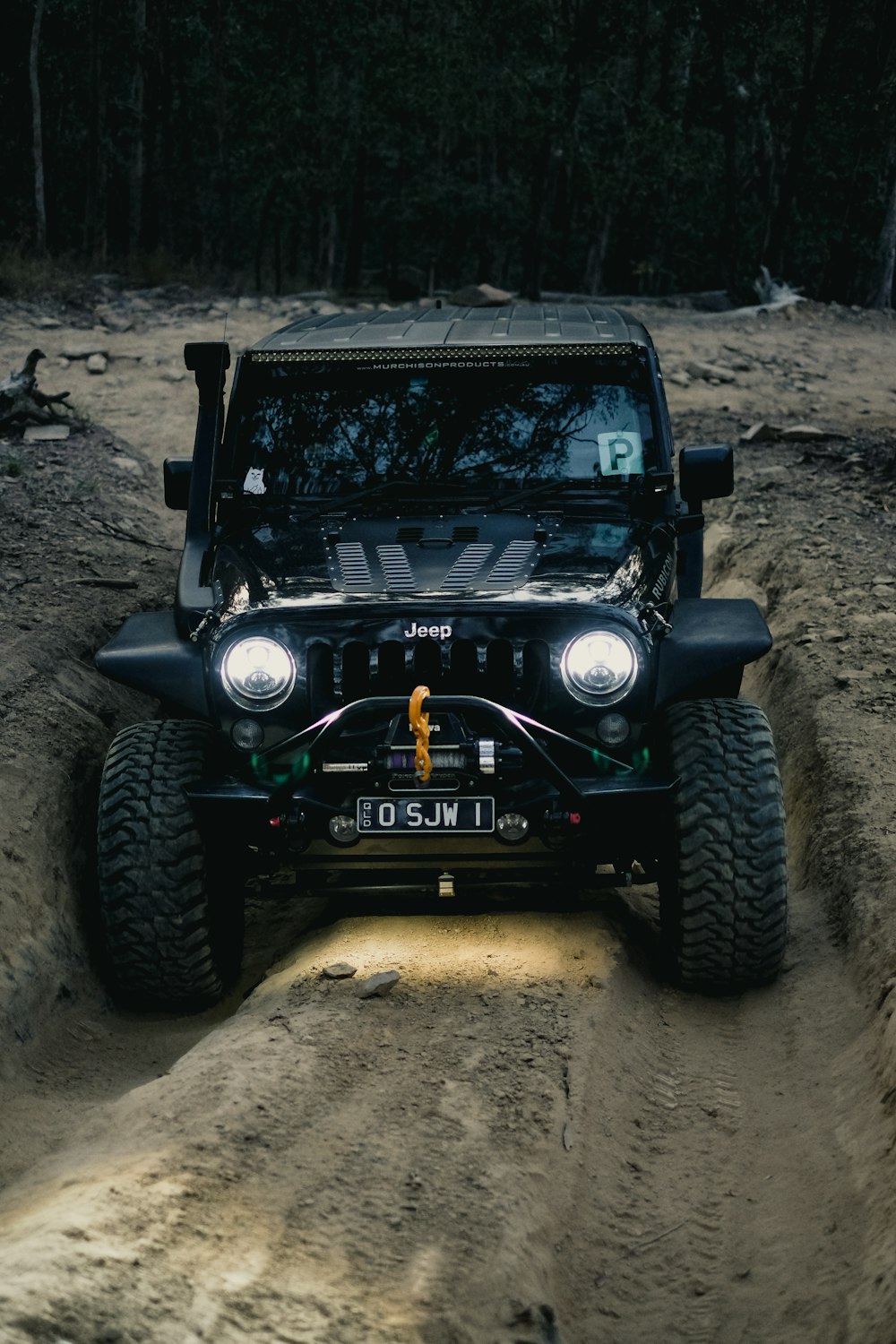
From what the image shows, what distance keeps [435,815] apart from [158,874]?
883 mm

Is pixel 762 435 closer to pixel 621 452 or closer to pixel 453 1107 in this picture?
pixel 621 452

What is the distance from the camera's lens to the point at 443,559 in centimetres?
484

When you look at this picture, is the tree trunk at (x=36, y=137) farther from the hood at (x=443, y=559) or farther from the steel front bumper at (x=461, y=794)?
the steel front bumper at (x=461, y=794)

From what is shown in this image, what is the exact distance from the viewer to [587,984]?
4.61 m

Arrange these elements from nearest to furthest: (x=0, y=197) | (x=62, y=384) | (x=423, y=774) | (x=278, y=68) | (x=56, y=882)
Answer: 1. (x=423, y=774)
2. (x=56, y=882)
3. (x=62, y=384)
4. (x=0, y=197)
5. (x=278, y=68)

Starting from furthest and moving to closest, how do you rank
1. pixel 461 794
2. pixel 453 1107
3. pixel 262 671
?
pixel 262 671
pixel 461 794
pixel 453 1107

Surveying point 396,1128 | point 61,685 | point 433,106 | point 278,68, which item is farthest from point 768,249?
point 396,1128

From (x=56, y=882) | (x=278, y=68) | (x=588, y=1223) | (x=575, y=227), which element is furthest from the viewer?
(x=575, y=227)

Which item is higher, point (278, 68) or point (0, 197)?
point (278, 68)

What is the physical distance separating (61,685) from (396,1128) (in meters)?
3.18

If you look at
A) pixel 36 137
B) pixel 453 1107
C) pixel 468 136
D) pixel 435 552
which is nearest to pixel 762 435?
pixel 435 552

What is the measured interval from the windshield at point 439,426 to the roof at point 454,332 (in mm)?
80

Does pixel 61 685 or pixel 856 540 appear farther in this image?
pixel 856 540

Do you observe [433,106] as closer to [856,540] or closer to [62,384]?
[62,384]
